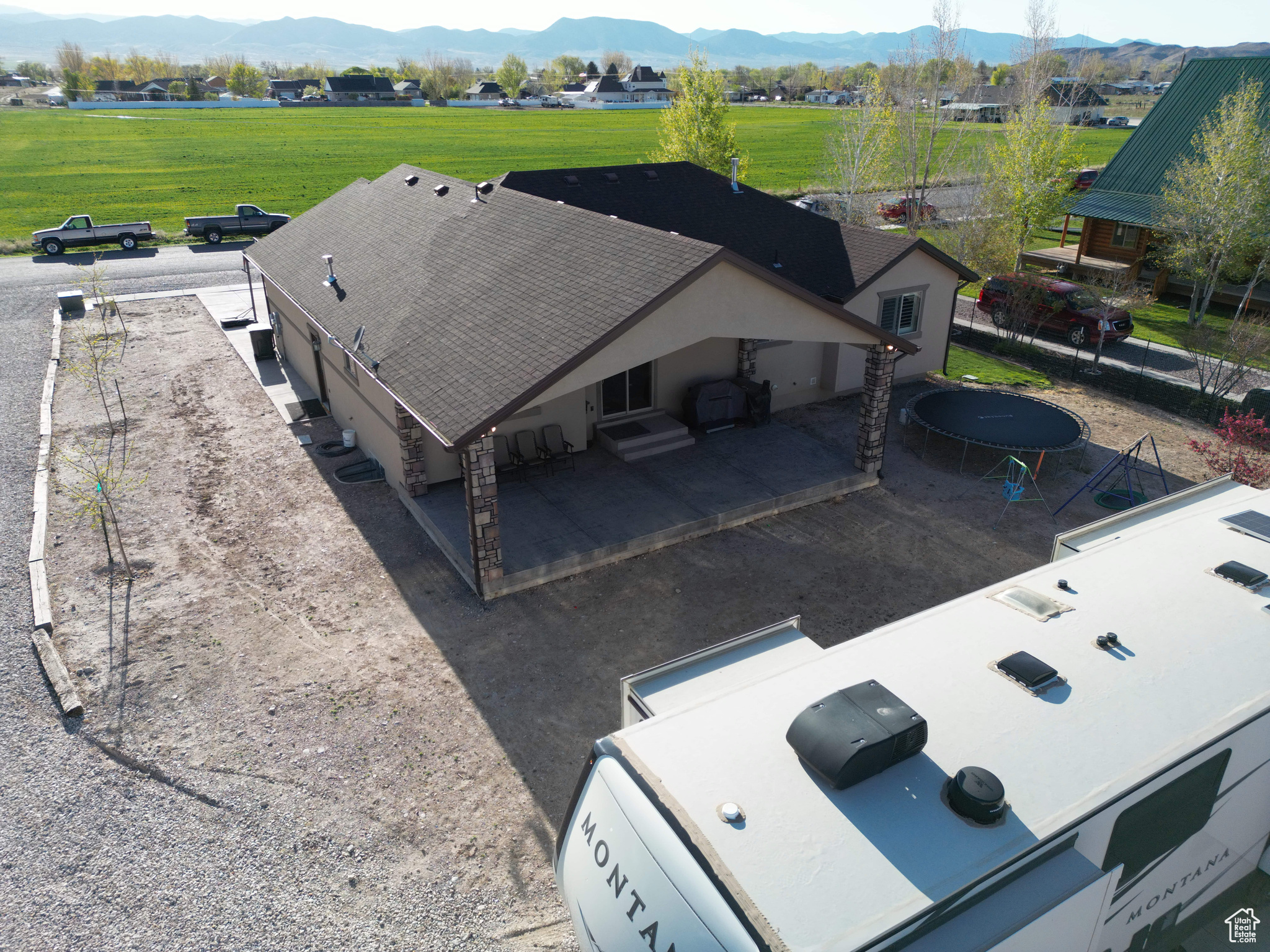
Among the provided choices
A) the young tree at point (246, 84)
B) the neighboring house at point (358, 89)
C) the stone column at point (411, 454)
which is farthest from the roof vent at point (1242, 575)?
the young tree at point (246, 84)

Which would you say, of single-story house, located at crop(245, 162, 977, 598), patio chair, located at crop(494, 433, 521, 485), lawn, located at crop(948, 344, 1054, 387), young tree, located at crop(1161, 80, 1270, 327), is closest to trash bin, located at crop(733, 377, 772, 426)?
single-story house, located at crop(245, 162, 977, 598)

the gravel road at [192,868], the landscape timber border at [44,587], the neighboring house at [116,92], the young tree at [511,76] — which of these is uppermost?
the young tree at [511,76]

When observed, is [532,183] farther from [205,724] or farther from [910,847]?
[910,847]

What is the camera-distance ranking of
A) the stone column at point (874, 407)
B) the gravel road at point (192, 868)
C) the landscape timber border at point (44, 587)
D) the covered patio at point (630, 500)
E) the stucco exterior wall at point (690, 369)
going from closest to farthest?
the gravel road at point (192, 868), the landscape timber border at point (44, 587), the covered patio at point (630, 500), the stone column at point (874, 407), the stucco exterior wall at point (690, 369)

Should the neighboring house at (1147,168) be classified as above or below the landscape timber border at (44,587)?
above

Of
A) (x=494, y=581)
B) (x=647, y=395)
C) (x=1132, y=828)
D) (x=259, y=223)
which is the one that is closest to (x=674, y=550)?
(x=494, y=581)

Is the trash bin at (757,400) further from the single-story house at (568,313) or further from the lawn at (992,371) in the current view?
the lawn at (992,371)

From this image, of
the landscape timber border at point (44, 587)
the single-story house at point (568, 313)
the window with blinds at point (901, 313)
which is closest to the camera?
the landscape timber border at point (44, 587)
